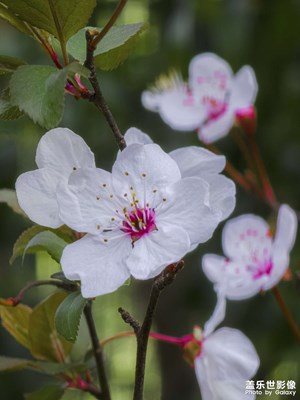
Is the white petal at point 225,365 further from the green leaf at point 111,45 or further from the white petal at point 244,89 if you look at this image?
the white petal at point 244,89

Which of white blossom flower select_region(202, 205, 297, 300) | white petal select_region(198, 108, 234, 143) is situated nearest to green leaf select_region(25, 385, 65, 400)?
white blossom flower select_region(202, 205, 297, 300)

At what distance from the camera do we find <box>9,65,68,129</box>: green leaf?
565mm

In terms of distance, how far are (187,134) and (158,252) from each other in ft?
4.69

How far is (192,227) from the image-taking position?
1.93 ft

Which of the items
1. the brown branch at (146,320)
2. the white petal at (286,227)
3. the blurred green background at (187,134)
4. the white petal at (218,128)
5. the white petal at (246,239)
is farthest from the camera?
the blurred green background at (187,134)

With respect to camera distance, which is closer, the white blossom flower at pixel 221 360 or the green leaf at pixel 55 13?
the green leaf at pixel 55 13

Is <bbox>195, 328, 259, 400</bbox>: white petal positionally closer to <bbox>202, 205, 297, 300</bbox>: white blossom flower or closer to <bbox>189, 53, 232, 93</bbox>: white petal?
<bbox>202, 205, 297, 300</bbox>: white blossom flower

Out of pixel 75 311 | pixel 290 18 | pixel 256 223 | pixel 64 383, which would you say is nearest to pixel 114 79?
pixel 290 18

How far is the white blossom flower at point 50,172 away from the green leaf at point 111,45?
0.07 meters

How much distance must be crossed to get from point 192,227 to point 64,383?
0.25m

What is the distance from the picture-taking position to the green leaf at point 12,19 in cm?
60

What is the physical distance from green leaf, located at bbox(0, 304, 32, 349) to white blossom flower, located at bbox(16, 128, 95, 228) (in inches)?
8.0

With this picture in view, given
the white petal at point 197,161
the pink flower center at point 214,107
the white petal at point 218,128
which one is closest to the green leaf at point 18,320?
the white petal at point 197,161

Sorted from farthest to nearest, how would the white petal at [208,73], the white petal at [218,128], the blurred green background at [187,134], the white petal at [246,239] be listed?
the blurred green background at [187,134] → the white petal at [208,73] → the white petal at [218,128] → the white petal at [246,239]
